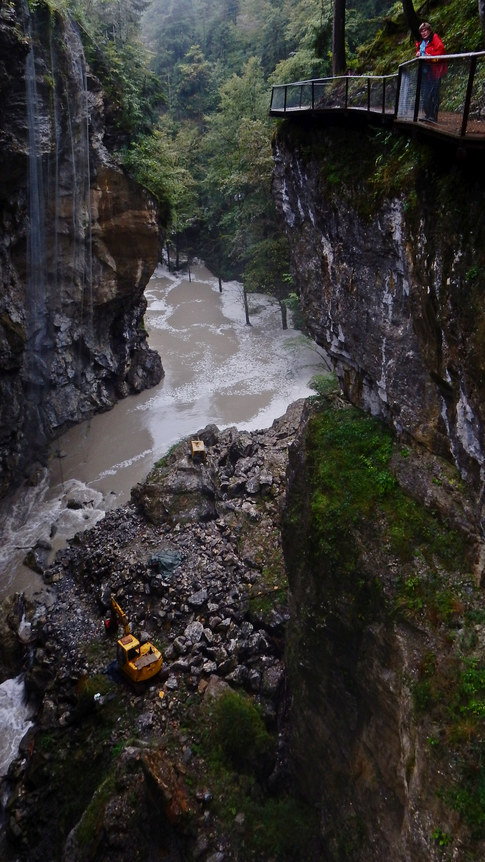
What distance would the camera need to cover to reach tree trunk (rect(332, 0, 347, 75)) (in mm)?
11523

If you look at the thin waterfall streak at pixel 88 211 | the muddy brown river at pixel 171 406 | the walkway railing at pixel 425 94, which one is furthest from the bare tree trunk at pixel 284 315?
the walkway railing at pixel 425 94

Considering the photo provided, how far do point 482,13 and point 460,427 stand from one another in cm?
474

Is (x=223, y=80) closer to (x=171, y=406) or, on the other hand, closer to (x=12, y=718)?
(x=171, y=406)

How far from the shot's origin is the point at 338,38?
38.9ft

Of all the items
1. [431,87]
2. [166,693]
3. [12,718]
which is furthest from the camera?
[12,718]

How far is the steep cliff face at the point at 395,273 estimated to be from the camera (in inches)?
252

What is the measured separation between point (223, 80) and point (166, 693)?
4236 centimetres

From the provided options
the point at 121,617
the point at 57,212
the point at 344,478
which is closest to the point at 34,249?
the point at 57,212

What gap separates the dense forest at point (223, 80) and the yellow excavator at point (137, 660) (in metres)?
11.6

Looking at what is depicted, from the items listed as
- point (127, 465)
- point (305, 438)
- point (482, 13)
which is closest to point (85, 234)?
point (127, 465)

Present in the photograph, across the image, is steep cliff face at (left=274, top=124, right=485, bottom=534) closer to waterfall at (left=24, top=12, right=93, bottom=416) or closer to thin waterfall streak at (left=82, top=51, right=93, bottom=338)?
waterfall at (left=24, top=12, right=93, bottom=416)

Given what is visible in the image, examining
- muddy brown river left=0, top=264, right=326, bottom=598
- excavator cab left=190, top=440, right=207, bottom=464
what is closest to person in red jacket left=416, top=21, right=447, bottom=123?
excavator cab left=190, top=440, right=207, bottom=464

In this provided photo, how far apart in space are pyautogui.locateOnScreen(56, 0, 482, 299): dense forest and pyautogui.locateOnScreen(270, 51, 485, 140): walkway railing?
3.68ft

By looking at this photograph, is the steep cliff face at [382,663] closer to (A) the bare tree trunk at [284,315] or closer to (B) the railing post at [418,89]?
(B) the railing post at [418,89]
